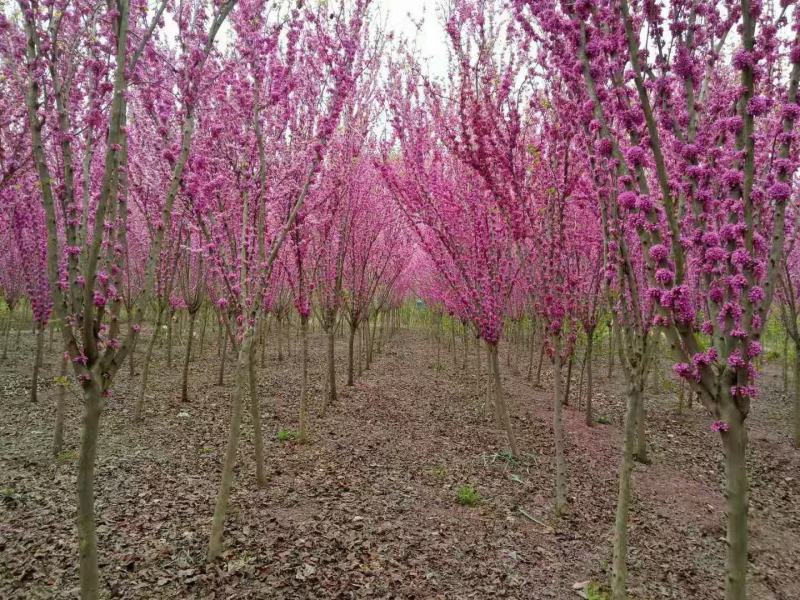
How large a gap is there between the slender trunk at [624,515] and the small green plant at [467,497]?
1.73 meters

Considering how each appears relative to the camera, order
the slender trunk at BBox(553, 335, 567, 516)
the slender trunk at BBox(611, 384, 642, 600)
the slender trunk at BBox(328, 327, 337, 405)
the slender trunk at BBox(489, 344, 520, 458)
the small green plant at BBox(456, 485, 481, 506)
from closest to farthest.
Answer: the slender trunk at BBox(611, 384, 642, 600)
the slender trunk at BBox(553, 335, 567, 516)
the small green plant at BBox(456, 485, 481, 506)
the slender trunk at BBox(489, 344, 520, 458)
the slender trunk at BBox(328, 327, 337, 405)

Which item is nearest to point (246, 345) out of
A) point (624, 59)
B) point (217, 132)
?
point (217, 132)

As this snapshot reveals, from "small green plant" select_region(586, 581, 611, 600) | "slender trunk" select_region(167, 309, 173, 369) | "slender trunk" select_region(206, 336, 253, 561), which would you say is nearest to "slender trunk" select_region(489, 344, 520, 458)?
"small green plant" select_region(586, 581, 611, 600)

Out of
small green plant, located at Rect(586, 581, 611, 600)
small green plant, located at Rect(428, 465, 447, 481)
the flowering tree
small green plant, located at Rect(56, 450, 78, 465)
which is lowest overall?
small green plant, located at Rect(586, 581, 611, 600)

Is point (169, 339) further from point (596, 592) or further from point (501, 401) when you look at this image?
point (596, 592)

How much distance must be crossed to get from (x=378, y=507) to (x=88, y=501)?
2708 millimetres

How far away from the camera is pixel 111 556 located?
346 cm

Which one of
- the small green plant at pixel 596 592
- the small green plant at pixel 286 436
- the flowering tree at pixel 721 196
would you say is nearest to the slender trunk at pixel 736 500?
the flowering tree at pixel 721 196

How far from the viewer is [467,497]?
4773 millimetres

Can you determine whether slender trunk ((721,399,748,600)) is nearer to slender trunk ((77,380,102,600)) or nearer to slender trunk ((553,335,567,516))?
slender trunk ((553,335,567,516))

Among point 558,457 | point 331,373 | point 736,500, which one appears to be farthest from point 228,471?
point 331,373

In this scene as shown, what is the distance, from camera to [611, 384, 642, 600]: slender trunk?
306 centimetres

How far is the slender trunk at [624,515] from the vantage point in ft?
10.0

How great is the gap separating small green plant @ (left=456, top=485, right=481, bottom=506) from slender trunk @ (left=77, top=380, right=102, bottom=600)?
330cm
